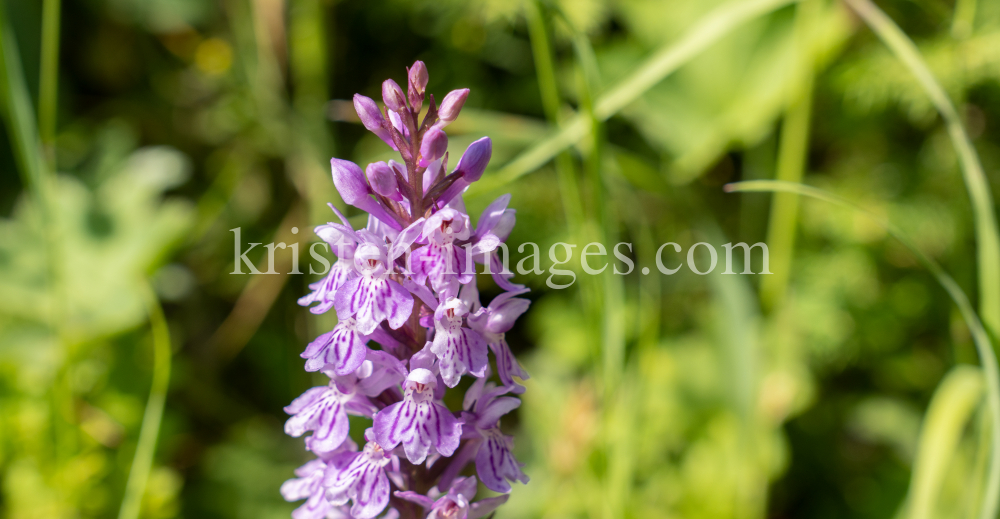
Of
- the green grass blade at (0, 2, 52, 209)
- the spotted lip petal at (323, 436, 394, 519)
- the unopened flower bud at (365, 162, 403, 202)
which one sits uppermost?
the green grass blade at (0, 2, 52, 209)

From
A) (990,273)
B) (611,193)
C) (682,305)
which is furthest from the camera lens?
(682,305)

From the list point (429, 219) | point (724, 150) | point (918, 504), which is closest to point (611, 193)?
point (724, 150)

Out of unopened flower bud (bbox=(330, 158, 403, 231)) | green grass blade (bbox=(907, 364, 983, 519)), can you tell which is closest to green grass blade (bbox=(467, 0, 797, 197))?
unopened flower bud (bbox=(330, 158, 403, 231))

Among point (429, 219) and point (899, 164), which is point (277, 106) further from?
point (899, 164)

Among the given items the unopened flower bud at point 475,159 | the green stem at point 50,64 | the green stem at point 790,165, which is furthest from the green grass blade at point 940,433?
the green stem at point 50,64

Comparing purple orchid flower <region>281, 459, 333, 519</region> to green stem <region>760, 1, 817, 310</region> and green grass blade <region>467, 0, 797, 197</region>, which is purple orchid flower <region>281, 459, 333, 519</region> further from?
green stem <region>760, 1, 817, 310</region>

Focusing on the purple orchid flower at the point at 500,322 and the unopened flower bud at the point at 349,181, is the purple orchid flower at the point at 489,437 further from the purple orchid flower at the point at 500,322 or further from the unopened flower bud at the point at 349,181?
the unopened flower bud at the point at 349,181
